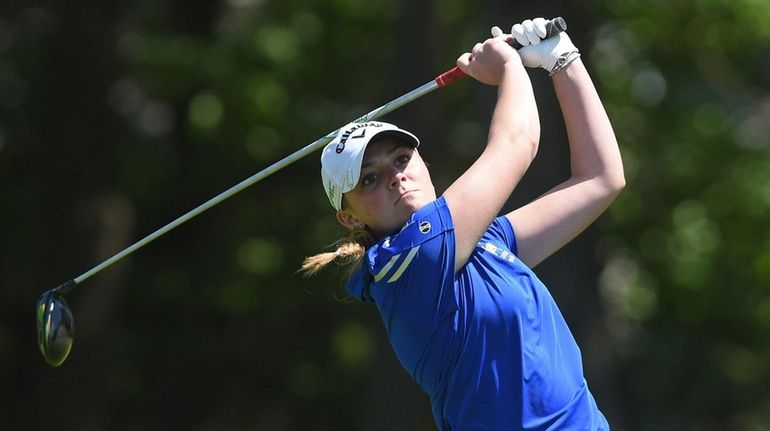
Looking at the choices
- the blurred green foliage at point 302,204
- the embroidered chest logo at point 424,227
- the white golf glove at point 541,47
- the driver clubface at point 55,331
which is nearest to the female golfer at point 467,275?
the embroidered chest logo at point 424,227

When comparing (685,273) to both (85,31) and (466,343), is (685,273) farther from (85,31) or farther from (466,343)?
(466,343)

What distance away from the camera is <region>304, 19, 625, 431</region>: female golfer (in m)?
3.77

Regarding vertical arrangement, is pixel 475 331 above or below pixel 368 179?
below

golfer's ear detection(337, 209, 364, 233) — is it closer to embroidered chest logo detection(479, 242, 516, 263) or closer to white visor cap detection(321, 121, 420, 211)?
white visor cap detection(321, 121, 420, 211)

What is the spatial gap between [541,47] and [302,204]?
11552mm

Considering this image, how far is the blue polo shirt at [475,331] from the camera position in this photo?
3.76m

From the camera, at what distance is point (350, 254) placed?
422cm

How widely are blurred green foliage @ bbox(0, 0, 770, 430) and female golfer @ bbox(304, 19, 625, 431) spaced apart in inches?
369

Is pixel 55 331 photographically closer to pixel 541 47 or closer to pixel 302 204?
pixel 541 47

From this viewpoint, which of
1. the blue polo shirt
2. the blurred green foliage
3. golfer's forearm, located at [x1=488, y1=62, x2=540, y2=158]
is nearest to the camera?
the blue polo shirt

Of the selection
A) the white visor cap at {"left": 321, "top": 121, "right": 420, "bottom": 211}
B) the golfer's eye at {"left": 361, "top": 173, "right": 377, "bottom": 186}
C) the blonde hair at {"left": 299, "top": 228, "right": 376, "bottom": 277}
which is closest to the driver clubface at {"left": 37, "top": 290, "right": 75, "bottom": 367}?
the blonde hair at {"left": 299, "top": 228, "right": 376, "bottom": 277}

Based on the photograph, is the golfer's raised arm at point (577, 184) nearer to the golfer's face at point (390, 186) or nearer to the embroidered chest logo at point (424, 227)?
the golfer's face at point (390, 186)

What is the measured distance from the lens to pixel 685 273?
15719mm

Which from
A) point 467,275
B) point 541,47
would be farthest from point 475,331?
point 541,47
